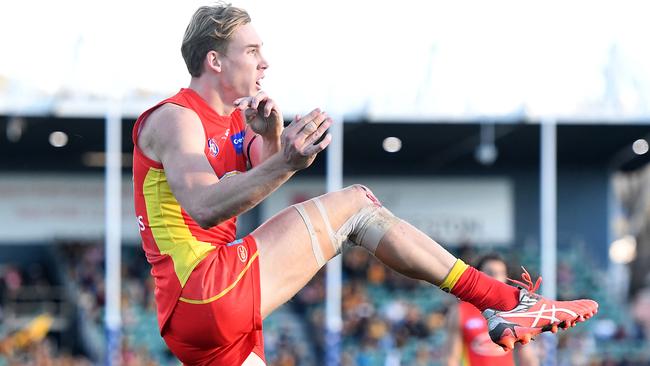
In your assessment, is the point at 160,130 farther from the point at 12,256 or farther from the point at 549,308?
the point at 12,256

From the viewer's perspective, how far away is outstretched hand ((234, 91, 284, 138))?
15.1 feet

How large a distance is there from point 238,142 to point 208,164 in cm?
52

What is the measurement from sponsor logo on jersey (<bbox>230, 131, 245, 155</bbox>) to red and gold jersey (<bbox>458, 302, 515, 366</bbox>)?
9.62 feet

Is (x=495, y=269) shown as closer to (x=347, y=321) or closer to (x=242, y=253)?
(x=242, y=253)

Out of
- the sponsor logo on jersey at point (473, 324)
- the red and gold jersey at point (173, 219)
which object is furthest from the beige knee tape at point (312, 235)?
the sponsor logo on jersey at point (473, 324)

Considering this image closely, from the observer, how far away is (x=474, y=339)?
791 cm

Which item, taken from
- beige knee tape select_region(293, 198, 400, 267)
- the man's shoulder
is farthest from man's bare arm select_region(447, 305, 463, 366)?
the man's shoulder

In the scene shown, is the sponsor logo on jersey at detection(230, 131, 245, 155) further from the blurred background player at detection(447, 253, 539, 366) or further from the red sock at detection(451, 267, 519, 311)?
the blurred background player at detection(447, 253, 539, 366)

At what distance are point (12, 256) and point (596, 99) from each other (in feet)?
42.7

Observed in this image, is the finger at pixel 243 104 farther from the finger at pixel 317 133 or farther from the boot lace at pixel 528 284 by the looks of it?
the boot lace at pixel 528 284

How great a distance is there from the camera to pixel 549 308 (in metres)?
5.09

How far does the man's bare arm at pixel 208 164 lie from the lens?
4.43 meters

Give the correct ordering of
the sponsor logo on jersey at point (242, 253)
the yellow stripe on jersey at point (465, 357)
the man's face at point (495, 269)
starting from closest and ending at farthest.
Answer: the sponsor logo on jersey at point (242, 253) < the man's face at point (495, 269) < the yellow stripe on jersey at point (465, 357)

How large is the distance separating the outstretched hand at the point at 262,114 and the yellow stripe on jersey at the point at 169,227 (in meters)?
0.47
